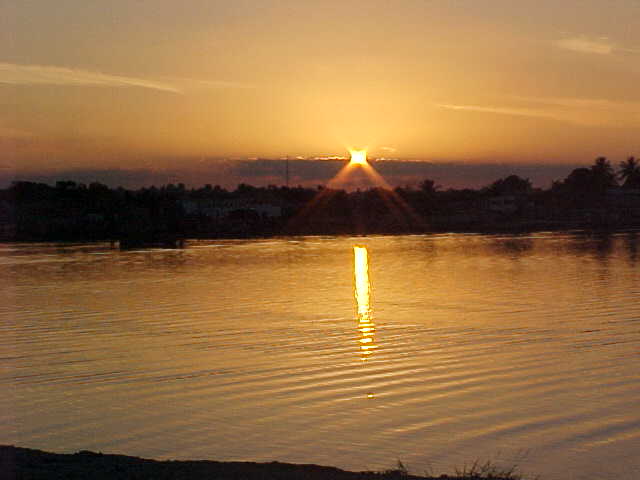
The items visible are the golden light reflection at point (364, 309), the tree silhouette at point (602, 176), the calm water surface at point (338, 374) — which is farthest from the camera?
the tree silhouette at point (602, 176)

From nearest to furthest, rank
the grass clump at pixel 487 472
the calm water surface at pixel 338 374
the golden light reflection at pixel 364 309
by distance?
the grass clump at pixel 487 472, the calm water surface at pixel 338 374, the golden light reflection at pixel 364 309

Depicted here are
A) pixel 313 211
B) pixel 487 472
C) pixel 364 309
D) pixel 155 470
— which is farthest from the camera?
pixel 313 211

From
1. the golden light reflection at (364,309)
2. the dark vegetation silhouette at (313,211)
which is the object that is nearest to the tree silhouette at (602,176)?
the dark vegetation silhouette at (313,211)

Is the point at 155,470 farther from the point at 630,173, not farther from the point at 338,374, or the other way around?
the point at 630,173

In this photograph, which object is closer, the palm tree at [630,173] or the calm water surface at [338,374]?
the calm water surface at [338,374]

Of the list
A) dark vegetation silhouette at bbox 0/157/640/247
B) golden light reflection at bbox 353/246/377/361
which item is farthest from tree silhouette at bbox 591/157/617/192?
golden light reflection at bbox 353/246/377/361

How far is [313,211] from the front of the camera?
479ft

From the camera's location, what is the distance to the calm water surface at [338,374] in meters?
11.2

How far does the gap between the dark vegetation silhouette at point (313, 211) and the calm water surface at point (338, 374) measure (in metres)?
55.5

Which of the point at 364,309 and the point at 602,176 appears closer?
the point at 364,309

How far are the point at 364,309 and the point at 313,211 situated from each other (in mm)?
119854

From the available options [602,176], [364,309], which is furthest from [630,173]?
[364,309]

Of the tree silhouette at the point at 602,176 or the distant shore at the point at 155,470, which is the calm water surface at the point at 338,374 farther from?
the tree silhouette at the point at 602,176

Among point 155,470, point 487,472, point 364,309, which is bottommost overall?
point 364,309
